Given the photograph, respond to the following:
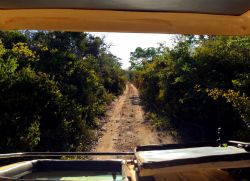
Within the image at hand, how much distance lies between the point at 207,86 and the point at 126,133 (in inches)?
230

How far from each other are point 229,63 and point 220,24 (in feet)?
37.1

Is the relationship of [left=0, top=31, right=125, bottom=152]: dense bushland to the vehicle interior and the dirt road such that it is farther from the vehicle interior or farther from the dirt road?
the vehicle interior

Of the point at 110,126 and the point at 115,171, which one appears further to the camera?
the point at 110,126

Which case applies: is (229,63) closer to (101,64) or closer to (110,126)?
(110,126)

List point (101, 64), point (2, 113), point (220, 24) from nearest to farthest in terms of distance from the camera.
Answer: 1. point (220, 24)
2. point (2, 113)
3. point (101, 64)

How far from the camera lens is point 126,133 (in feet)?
57.4

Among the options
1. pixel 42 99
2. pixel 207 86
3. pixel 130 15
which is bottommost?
pixel 42 99

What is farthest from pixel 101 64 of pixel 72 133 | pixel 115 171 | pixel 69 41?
pixel 115 171

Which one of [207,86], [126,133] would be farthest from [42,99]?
[126,133]

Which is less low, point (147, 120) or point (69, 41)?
point (69, 41)

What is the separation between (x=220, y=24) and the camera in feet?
7.88

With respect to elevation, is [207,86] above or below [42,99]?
above

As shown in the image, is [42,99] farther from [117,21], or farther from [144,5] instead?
[144,5]

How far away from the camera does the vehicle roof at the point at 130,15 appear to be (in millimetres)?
2074
